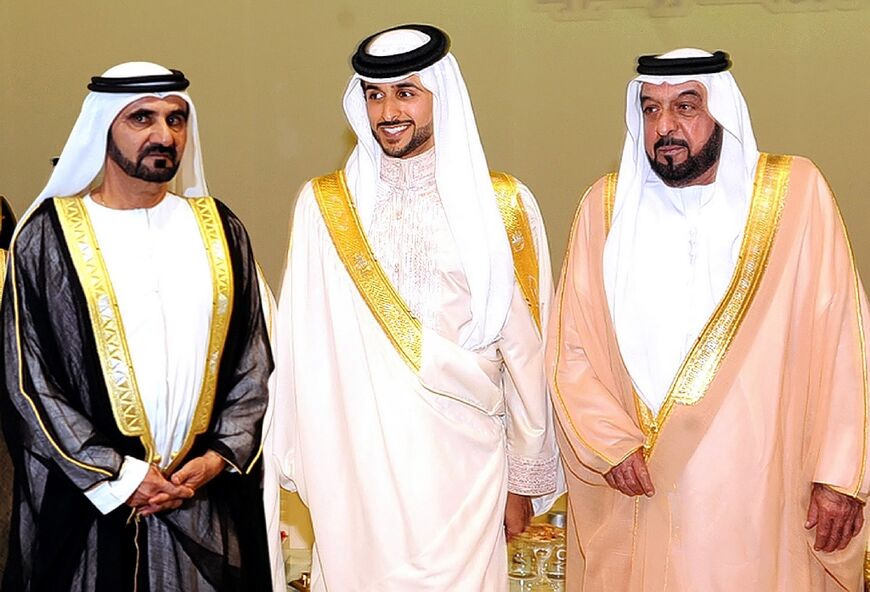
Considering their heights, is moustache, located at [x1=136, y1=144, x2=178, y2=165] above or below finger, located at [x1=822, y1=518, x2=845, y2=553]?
above

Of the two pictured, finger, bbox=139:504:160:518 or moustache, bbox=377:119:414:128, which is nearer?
finger, bbox=139:504:160:518

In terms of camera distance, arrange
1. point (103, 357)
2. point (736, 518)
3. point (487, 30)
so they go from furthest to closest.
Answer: point (487, 30)
point (736, 518)
point (103, 357)

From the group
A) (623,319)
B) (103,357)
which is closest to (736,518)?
(623,319)

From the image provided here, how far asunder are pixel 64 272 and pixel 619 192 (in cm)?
151

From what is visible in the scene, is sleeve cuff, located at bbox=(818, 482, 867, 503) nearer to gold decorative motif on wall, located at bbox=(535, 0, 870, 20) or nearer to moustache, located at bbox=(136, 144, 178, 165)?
moustache, located at bbox=(136, 144, 178, 165)

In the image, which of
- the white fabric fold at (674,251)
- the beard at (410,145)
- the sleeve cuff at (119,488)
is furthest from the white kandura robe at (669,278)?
the sleeve cuff at (119,488)

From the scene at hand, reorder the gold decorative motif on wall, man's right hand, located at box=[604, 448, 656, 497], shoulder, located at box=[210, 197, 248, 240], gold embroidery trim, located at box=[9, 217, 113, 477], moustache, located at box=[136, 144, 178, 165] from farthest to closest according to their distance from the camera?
1. the gold decorative motif on wall
2. man's right hand, located at box=[604, 448, 656, 497]
3. shoulder, located at box=[210, 197, 248, 240]
4. moustache, located at box=[136, 144, 178, 165]
5. gold embroidery trim, located at box=[9, 217, 113, 477]

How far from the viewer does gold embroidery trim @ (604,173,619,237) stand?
3.99 metres

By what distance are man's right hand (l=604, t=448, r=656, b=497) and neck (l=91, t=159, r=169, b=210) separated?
1.39 m

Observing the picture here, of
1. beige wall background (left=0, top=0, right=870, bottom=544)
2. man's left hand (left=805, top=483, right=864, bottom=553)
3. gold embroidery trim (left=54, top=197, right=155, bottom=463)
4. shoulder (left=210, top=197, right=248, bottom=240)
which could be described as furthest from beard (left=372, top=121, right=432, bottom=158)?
beige wall background (left=0, top=0, right=870, bottom=544)

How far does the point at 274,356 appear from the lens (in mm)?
3865

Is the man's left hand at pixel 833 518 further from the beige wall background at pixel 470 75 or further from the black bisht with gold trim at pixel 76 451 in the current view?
the beige wall background at pixel 470 75

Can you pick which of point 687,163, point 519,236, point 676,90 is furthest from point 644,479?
point 676,90

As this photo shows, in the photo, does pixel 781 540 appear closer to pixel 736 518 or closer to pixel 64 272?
pixel 736 518
